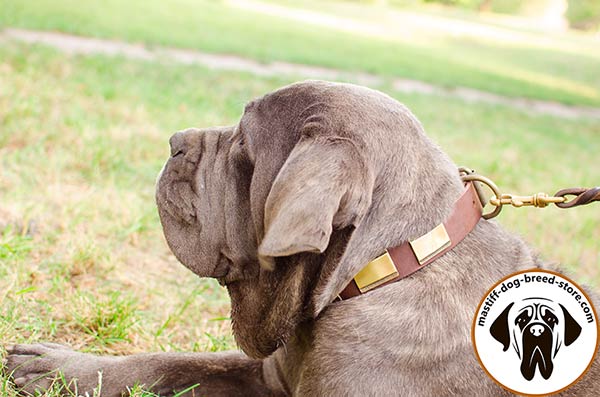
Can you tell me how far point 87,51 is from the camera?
10664 mm

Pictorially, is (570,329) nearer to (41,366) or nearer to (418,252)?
(418,252)

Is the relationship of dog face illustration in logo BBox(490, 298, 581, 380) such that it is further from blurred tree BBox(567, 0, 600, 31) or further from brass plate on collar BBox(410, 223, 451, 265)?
blurred tree BBox(567, 0, 600, 31)

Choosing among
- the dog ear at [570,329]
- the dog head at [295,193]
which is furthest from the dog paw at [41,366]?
the dog ear at [570,329]

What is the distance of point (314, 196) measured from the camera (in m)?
2.22

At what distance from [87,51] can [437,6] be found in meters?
49.7

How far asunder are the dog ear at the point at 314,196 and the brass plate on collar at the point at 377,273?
0.63ft

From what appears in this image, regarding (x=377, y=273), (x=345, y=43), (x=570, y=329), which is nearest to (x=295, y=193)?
(x=377, y=273)

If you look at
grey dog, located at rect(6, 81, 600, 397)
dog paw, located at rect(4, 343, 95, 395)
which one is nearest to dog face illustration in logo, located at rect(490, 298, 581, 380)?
grey dog, located at rect(6, 81, 600, 397)

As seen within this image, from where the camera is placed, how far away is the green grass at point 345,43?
46.4ft

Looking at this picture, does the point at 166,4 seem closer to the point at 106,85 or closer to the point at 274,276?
the point at 106,85

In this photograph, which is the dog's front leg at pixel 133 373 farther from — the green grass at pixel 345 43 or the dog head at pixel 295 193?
the green grass at pixel 345 43

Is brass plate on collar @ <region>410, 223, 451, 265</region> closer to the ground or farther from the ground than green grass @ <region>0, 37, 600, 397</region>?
farther from the ground

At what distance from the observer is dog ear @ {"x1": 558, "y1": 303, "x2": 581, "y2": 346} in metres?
2.55
